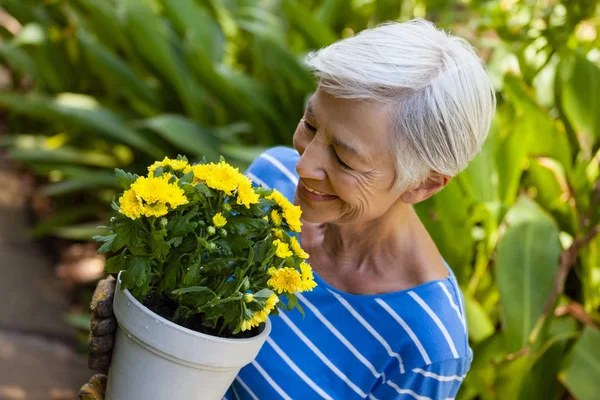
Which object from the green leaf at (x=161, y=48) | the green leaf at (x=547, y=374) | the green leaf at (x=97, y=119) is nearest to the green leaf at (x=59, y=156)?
the green leaf at (x=97, y=119)

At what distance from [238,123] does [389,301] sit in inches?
82.7

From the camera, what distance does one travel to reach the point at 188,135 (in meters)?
3.01

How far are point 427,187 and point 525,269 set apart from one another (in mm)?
954

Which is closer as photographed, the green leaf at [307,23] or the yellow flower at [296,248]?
the yellow flower at [296,248]

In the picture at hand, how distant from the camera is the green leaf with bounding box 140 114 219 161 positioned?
2951mm

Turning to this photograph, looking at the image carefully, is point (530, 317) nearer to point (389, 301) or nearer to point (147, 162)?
point (389, 301)

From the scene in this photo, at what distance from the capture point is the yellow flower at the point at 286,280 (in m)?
1.02

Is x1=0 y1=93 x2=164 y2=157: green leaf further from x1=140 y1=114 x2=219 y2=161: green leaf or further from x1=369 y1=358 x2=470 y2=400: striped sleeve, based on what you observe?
x1=369 y1=358 x2=470 y2=400: striped sleeve

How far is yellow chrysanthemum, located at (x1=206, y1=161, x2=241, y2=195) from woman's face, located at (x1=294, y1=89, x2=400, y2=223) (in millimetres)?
208

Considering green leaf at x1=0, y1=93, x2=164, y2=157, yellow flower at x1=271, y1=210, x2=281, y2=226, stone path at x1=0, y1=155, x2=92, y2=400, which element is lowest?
stone path at x1=0, y1=155, x2=92, y2=400

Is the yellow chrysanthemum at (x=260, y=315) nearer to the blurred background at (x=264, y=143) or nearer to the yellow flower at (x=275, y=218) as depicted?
the yellow flower at (x=275, y=218)

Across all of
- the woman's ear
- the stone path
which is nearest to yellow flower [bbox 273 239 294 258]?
the woman's ear

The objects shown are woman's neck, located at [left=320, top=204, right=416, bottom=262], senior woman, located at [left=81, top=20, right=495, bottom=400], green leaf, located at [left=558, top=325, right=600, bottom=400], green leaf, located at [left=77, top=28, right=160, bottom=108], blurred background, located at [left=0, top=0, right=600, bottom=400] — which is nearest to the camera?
senior woman, located at [left=81, top=20, right=495, bottom=400]

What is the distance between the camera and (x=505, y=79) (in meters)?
2.48
